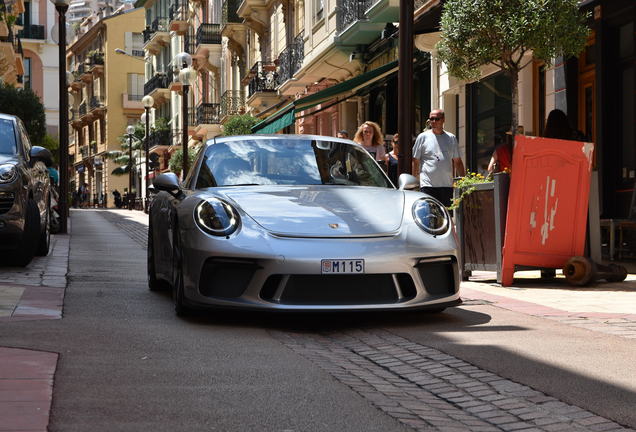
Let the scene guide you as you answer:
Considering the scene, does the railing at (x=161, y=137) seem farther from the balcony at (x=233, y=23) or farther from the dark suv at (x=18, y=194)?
the dark suv at (x=18, y=194)

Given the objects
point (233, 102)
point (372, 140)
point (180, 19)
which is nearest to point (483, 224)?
point (372, 140)

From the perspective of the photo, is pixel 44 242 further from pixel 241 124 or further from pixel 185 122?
pixel 241 124

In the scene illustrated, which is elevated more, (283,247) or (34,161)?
(34,161)

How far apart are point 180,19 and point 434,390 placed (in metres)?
65.1

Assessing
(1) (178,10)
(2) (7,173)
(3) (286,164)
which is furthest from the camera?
(1) (178,10)

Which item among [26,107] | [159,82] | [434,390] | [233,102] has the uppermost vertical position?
[159,82]

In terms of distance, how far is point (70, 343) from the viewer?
20.4 feet

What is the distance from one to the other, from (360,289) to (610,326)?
1693 mm

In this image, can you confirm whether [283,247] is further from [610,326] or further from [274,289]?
[610,326]

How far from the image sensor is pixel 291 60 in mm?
35938

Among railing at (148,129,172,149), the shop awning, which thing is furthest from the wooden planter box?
railing at (148,129,172,149)

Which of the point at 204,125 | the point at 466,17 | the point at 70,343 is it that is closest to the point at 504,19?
the point at 466,17

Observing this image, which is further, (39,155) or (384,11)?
(384,11)

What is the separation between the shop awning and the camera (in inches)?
841
